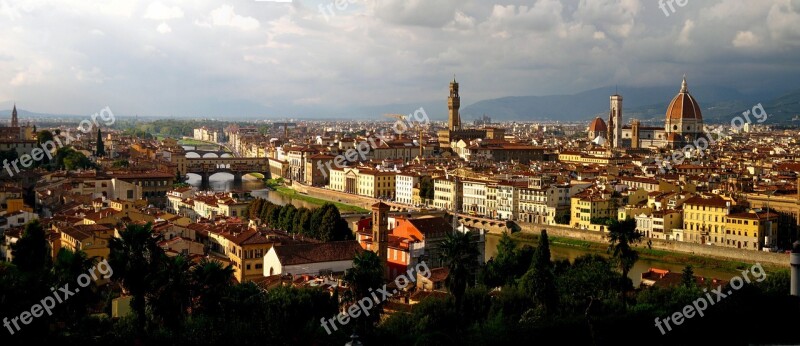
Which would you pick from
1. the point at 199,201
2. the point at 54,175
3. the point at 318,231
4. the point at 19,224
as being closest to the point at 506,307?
the point at 318,231

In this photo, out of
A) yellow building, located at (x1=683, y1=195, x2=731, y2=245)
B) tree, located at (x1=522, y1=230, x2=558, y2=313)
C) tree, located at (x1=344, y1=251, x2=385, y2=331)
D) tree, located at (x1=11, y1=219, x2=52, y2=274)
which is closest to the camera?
tree, located at (x1=344, y1=251, x2=385, y2=331)

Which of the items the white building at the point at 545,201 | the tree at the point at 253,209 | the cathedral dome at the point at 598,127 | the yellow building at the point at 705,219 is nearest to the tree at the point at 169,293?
the tree at the point at 253,209

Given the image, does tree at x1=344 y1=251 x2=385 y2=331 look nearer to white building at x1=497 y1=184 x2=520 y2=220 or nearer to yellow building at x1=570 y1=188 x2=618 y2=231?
yellow building at x1=570 y1=188 x2=618 y2=231

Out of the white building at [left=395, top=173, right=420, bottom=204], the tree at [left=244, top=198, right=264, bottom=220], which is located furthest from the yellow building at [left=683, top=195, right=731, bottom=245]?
the white building at [left=395, top=173, right=420, bottom=204]

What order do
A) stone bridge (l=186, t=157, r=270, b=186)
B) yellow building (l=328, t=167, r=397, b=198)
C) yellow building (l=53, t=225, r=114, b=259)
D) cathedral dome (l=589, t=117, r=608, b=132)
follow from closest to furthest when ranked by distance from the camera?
yellow building (l=53, t=225, r=114, b=259) → yellow building (l=328, t=167, r=397, b=198) → stone bridge (l=186, t=157, r=270, b=186) → cathedral dome (l=589, t=117, r=608, b=132)

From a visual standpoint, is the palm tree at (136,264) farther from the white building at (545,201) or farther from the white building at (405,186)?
the white building at (405,186)
